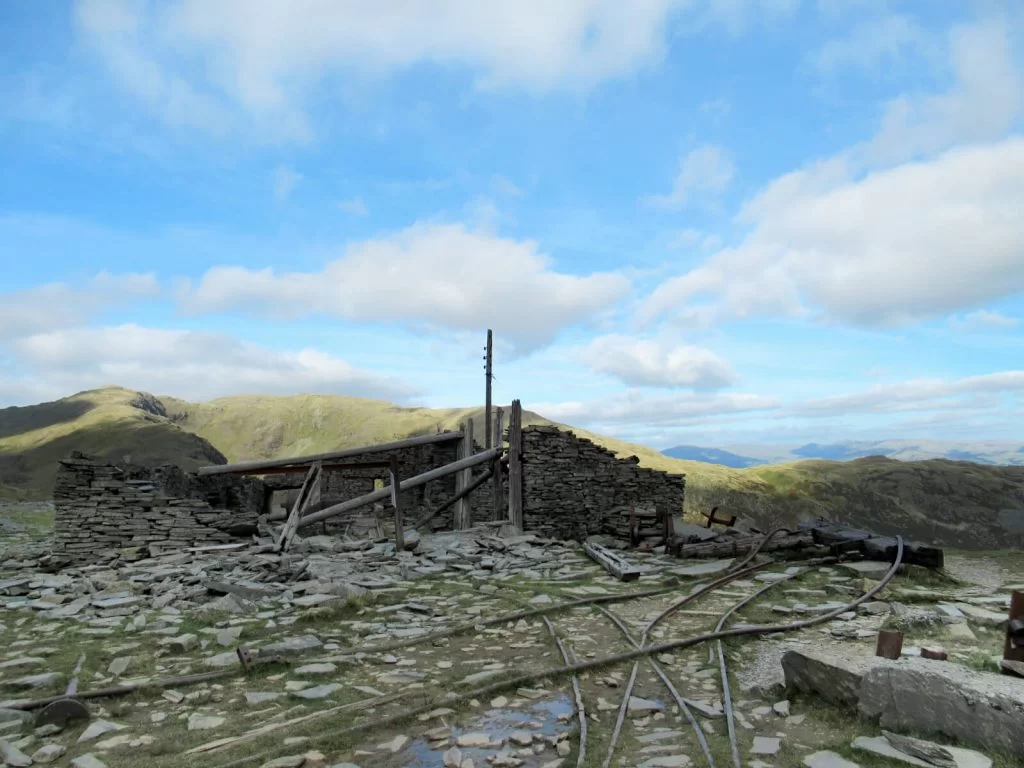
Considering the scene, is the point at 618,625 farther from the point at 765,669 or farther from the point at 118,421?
the point at 118,421

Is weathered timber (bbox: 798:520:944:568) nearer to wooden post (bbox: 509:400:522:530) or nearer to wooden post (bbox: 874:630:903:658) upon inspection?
wooden post (bbox: 509:400:522:530)

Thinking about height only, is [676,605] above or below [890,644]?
below

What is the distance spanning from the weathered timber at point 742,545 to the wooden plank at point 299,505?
8.52 meters

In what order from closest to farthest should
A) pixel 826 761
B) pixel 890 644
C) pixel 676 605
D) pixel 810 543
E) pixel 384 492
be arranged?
Result: 1. pixel 826 761
2. pixel 890 644
3. pixel 676 605
4. pixel 810 543
5. pixel 384 492

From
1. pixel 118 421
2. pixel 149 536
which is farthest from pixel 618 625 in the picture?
pixel 118 421

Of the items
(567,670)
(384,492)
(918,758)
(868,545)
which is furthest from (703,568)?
(918,758)

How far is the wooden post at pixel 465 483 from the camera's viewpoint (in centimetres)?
1925

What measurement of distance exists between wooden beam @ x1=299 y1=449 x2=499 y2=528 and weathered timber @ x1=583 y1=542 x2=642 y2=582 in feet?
13.3

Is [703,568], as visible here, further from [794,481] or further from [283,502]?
[794,481]

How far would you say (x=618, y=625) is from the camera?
8250 millimetres

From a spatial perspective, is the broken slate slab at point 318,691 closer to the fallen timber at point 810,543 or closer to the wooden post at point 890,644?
the wooden post at point 890,644

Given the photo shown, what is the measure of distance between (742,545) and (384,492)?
8.38 m

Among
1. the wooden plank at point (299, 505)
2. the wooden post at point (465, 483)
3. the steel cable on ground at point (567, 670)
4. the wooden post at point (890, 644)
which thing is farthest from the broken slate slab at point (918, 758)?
the wooden post at point (465, 483)

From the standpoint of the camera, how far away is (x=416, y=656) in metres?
7.17
